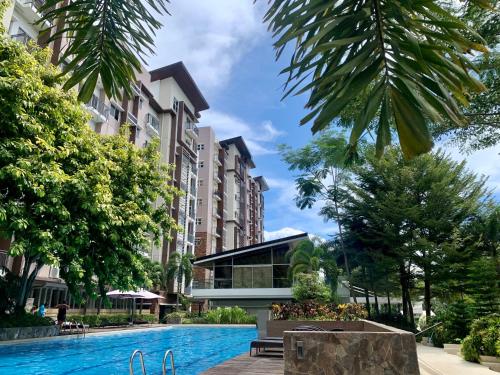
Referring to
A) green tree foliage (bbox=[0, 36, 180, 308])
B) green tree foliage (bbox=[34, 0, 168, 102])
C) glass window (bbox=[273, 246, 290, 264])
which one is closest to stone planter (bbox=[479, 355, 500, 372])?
green tree foliage (bbox=[34, 0, 168, 102])

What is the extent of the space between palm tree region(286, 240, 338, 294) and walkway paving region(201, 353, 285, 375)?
636 inches

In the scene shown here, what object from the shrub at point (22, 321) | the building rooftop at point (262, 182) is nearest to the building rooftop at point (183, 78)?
the shrub at point (22, 321)

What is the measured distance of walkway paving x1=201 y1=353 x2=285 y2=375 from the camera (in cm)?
817

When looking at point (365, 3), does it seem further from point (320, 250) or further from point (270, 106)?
point (320, 250)

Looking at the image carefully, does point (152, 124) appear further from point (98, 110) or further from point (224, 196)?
point (224, 196)

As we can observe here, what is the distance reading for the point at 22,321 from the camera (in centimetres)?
1683

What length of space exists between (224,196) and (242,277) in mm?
29130

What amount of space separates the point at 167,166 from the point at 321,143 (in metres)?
13.3

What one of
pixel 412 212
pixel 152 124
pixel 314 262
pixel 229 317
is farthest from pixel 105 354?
pixel 152 124

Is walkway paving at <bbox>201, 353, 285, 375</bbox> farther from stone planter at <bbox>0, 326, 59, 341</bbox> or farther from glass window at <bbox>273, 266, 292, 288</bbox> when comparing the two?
glass window at <bbox>273, 266, 292, 288</bbox>

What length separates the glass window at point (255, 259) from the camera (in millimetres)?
34562

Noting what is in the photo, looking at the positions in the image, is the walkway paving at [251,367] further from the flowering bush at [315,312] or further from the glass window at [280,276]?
the glass window at [280,276]

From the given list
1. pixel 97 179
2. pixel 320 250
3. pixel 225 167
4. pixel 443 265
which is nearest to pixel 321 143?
pixel 320 250

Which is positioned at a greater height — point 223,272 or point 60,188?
point 60,188
